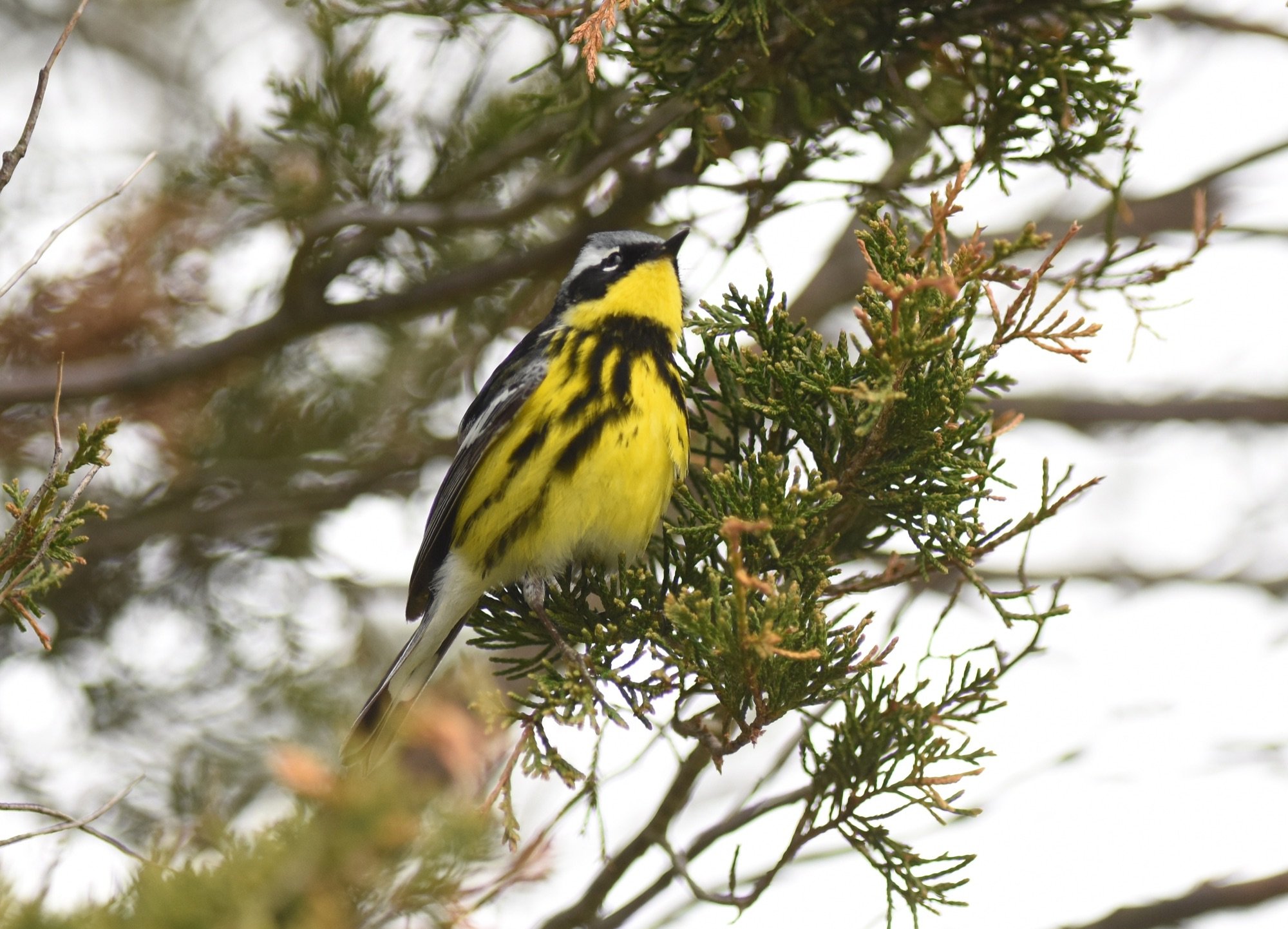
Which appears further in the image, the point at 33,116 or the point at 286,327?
the point at 286,327

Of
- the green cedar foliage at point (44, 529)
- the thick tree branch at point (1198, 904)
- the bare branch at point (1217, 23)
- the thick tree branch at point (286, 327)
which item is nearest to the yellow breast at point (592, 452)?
the thick tree branch at point (286, 327)

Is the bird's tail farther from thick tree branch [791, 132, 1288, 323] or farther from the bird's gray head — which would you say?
thick tree branch [791, 132, 1288, 323]

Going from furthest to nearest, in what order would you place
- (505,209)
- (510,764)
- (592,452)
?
(505,209), (592,452), (510,764)

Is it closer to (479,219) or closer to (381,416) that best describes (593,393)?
(479,219)

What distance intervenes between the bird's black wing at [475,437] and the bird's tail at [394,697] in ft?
0.40

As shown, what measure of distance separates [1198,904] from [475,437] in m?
2.53

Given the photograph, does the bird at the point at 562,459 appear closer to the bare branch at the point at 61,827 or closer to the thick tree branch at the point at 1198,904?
the bare branch at the point at 61,827

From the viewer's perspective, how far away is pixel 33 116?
226 centimetres

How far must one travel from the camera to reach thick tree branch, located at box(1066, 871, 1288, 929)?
350 cm

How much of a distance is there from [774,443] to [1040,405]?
3982 millimetres

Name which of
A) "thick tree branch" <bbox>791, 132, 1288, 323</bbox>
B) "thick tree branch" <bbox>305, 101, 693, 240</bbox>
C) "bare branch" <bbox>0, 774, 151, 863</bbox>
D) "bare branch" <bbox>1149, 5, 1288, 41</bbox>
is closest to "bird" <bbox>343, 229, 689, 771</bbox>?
"thick tree branch" <bbox>305, 101, 693, 240</bbox>

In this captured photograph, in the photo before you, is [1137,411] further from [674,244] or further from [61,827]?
[61,827]

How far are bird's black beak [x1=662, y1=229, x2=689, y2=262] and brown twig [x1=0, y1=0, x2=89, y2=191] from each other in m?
1.66

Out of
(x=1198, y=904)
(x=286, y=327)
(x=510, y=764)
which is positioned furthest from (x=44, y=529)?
(x=1198, y=904)
